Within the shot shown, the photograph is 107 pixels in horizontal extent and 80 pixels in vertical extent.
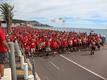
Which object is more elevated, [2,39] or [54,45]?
[2,39]

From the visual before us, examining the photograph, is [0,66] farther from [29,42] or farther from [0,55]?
[29,42]

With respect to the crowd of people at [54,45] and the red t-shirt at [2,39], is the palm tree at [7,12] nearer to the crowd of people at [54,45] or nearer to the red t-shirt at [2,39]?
the crowd of people at [54,45]

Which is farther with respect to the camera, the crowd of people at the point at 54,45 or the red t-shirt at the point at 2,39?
the crowd of people at the point at 54,45

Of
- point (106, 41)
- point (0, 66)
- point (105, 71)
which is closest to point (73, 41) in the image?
point (106, 41)

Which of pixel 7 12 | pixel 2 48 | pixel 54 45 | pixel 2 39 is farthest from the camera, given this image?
pixel 7 12

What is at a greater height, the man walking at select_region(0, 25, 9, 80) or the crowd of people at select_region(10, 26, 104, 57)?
the man walking at select_region(0, 25, 9, 80)

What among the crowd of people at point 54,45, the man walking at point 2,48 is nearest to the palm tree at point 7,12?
the crowd of people at point 54,45

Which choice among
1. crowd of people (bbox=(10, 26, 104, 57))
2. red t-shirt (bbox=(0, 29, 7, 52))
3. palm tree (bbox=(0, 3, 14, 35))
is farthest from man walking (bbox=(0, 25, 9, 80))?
palm tree (bbox=(0, 3, 14, 35))

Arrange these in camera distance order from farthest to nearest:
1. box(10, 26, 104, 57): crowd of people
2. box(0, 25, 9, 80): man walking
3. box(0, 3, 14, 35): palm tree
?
box(0, 3, 14, 35): palm tree, box(10, 26, 104, 57): crowd of people, box(0, 25, 9, 80): man walking

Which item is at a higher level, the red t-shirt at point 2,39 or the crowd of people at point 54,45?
the red t-shirt at point 2,39

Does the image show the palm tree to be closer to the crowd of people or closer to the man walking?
the crowd of people

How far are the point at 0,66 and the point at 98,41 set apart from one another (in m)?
24.9

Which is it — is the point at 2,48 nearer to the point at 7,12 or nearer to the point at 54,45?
the point at 54,45

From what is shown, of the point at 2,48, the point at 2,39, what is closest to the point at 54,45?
the point at 2,48
